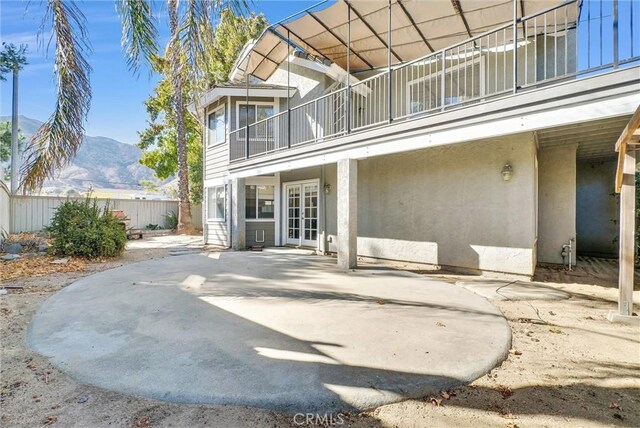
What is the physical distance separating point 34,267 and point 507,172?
10983mm

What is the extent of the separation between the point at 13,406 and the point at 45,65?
429 cm

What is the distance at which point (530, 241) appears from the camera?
6426mm

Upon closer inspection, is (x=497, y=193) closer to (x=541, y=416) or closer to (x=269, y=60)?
(x=541, y=416)

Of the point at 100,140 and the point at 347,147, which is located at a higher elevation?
the point at 100,140

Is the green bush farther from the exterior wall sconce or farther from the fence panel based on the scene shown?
the exterior wall sconce

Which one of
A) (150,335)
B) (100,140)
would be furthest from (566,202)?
(100,140)

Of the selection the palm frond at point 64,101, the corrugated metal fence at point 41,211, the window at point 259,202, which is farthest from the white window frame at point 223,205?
the palm frond at point 64,101

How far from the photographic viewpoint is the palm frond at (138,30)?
4.81 meters

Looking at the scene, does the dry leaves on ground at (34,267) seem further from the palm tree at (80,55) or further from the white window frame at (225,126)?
the white window frame at (225,126)

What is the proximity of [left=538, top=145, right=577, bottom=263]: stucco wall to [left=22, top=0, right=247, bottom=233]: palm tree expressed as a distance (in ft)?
26.8

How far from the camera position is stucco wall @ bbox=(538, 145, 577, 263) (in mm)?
7914

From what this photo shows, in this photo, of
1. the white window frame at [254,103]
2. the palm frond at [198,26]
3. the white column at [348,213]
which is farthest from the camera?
the white window frame at [254,103]

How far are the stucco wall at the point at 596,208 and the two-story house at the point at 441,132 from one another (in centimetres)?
3

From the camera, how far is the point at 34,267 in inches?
293
